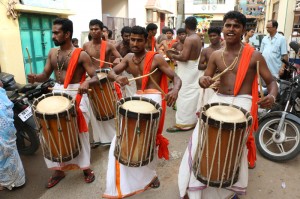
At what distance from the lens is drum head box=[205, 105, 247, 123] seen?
2128 mm

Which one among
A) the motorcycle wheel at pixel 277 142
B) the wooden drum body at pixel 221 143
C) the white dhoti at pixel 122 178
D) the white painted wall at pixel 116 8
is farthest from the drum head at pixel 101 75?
the white painted wall at pixel 116 8

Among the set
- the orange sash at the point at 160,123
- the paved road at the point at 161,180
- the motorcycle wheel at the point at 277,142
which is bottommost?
the paved road at the point at 161,180

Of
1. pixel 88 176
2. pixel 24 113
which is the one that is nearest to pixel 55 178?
pixel 88 176

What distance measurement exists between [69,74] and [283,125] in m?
3.03

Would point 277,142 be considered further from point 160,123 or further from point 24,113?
point 24,113

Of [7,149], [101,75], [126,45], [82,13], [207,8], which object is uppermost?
[207,8]

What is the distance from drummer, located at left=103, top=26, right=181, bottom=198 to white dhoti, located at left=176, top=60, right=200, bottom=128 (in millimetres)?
1896

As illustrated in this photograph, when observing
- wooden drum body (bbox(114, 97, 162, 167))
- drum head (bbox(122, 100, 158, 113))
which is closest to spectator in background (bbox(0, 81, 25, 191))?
wooden drum body (bbox(114, 97, 162, 167))

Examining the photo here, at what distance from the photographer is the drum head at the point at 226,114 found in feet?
6.98

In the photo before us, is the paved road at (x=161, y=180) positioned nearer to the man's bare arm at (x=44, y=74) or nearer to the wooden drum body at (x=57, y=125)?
the wooden drum body at (x=57, y=125)

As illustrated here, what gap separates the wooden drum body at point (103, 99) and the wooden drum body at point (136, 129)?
109 centimetres

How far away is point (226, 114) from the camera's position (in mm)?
2203

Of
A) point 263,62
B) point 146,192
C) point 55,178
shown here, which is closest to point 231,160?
point 263,62

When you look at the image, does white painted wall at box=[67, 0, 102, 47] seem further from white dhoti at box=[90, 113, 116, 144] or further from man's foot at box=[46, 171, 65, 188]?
man's foot at box=[46, 171, 65, 188]
